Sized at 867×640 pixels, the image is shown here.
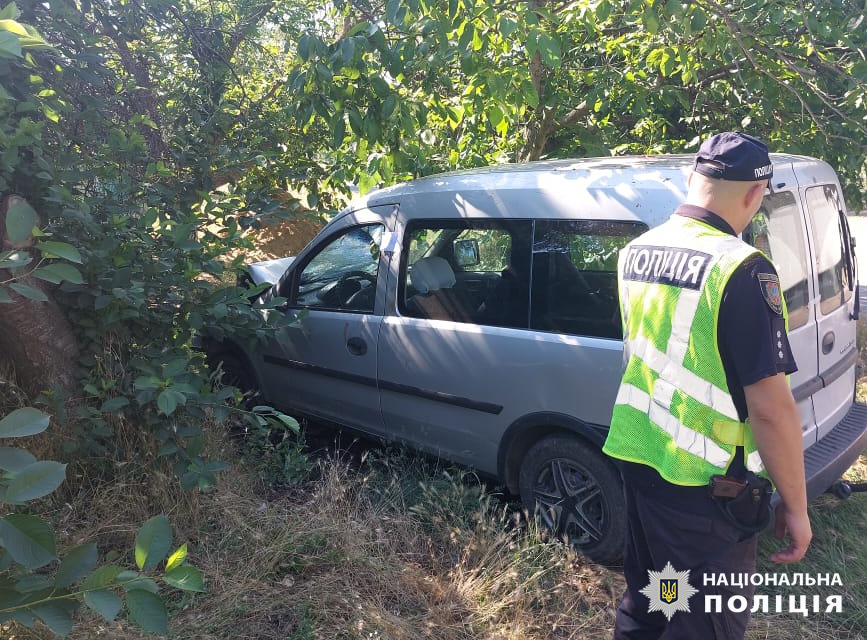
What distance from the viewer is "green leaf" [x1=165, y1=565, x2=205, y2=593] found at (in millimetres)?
1612

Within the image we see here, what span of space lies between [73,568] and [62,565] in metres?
0.03

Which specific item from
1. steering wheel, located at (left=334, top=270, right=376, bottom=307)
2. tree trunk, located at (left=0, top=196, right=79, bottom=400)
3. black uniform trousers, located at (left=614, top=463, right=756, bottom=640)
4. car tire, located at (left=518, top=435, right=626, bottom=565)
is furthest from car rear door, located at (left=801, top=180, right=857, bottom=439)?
tree trunk, located at (left=0, top=196, right=79, bottom=400)

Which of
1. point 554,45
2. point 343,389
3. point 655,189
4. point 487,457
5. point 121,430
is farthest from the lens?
point 343,389

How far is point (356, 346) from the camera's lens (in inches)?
156

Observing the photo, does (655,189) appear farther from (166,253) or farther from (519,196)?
(166,253)

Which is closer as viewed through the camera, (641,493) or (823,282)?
(641,493)

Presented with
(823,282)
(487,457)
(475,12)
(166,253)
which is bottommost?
(487,457)

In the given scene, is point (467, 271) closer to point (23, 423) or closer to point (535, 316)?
point (535, 316)

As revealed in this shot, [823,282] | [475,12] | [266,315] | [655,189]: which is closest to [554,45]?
[475,12]

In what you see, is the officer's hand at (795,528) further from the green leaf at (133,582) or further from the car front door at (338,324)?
the car front door at (338,324)

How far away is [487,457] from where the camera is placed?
3.53 m

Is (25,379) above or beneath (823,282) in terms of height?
beneath

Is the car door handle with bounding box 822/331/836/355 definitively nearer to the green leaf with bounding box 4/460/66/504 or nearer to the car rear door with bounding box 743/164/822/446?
the car rear door with bounding box 743/164/822/446

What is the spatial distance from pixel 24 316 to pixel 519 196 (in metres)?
2.30
